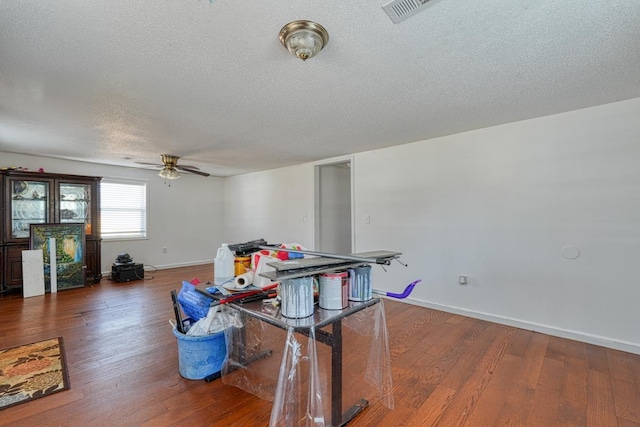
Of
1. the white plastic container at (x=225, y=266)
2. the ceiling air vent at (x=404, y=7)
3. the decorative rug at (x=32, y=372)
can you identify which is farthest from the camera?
the white plastic container at (x=225, y=266)

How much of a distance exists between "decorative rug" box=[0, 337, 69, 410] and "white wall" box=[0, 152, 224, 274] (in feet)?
11.2

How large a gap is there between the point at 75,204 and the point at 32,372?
359 cm

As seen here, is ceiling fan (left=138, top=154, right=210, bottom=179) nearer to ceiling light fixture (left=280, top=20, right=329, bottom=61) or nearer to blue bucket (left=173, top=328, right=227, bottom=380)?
blue bucket (left=173, top=328, right=227, bottom=380)

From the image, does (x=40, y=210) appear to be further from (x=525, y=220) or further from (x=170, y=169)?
(x=525, y=220)

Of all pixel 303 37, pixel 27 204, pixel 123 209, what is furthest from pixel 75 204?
A: pixel 303 37

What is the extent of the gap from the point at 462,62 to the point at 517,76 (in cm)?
53

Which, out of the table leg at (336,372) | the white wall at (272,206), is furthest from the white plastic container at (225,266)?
the white wall at (272,206)

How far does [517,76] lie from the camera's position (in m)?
2.05

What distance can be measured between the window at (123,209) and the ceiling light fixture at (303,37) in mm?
5641

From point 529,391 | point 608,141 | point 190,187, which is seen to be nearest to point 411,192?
point 608,141

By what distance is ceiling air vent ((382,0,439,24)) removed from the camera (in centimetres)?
134

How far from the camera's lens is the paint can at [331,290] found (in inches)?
58.7

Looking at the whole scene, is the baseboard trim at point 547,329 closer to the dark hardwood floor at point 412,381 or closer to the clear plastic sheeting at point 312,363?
the dark hardwood floor at point 412,381

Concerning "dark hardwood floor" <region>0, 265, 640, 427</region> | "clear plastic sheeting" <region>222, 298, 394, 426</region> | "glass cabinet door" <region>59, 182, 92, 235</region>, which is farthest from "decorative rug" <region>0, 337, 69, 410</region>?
"glass cabinet door" <region>59, 182, 92, 235</region>
